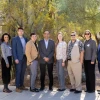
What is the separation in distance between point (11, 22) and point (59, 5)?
81.5 inches

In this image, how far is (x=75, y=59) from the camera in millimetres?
7898

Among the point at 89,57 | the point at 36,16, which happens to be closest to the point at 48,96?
the point at 89,57

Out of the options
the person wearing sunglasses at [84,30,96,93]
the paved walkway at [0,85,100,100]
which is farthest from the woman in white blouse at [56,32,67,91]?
the paved walkway at [0,85,100,100]

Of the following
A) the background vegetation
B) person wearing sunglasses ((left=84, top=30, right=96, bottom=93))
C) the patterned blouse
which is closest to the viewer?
person wearing sunglasses ((left=84, top=30, right=96, bottom=93))

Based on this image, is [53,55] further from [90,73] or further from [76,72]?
[90,73]

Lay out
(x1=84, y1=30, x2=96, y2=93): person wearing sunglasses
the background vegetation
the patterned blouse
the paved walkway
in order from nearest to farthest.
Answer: the paved walkway, (x1=84, y1=30, x2=96, y2=93): person wearing sunglasses, the patterned blouse, the background vegetation

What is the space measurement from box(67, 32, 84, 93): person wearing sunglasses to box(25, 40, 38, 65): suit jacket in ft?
3.28

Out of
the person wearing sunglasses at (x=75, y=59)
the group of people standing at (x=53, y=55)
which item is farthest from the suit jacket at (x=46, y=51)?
the person wearing sunglasses at (x=75, y=59)

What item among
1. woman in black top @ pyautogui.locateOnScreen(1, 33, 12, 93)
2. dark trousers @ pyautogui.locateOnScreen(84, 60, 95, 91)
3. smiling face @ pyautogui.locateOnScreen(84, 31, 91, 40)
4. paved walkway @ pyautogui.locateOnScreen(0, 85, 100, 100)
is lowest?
paved walkway @ pyautogui.locateOnScreen(0, 85, 100, 100)

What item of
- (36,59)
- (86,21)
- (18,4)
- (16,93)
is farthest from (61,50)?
(86,21)

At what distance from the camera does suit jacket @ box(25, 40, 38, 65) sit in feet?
26.0

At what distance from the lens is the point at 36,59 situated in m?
8.20

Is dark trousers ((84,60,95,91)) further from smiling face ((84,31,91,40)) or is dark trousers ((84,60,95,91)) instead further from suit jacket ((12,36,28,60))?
suit jacket ((12,36,28,60))

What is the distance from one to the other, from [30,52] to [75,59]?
133cm
